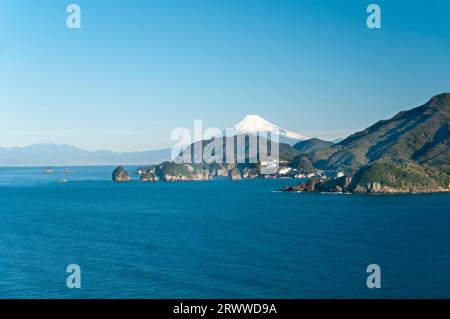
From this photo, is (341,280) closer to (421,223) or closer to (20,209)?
(421,223)

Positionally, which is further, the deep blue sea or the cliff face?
the cliff face

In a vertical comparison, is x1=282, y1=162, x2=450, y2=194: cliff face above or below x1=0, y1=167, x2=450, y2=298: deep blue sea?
above

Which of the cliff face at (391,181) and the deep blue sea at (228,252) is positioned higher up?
the cliff face at (391,181)

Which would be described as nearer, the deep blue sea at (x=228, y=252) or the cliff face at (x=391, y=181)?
the deep blue sea at (x=228, y=252)

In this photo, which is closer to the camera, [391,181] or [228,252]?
[228,252]

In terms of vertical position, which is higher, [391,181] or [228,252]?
[391,181]

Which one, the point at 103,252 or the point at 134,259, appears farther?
the point at 103,252
